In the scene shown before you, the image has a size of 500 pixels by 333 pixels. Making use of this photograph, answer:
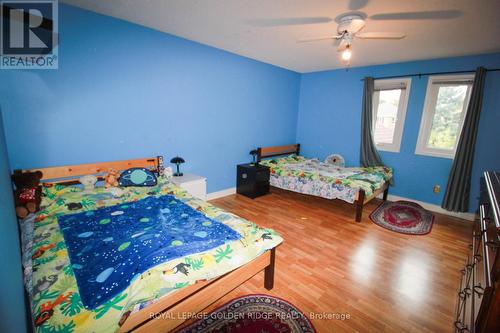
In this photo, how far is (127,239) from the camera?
1.73m

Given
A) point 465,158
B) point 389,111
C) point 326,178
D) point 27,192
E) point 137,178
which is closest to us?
point 27,192

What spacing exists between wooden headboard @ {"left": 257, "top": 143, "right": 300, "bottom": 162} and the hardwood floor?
4.91ft

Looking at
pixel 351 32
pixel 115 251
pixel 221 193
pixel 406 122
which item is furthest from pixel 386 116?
pixel 115 251

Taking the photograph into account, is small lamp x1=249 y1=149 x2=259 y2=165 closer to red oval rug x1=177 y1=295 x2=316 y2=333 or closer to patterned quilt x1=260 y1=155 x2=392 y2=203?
patterned quilt x1=260 y1=155 x2=392 y2=203

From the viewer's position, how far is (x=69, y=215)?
2.08m

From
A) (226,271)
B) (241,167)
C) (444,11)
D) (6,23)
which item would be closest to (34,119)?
(6,23)

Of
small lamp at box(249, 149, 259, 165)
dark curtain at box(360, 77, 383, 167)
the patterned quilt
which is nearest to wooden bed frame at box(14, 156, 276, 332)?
the patterned quilt

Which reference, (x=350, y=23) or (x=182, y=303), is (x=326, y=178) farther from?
(x=182, y=303)

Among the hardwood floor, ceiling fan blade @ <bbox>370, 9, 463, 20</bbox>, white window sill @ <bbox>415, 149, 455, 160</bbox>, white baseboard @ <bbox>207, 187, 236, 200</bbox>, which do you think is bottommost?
the hardwood floor

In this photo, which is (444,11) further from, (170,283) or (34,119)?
(34,119)

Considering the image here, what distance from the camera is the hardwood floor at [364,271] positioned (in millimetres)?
1857

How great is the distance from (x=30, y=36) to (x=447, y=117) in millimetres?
6103

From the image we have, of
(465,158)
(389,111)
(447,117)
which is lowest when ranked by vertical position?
(465,158)

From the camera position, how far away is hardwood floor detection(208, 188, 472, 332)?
73.1 inches
